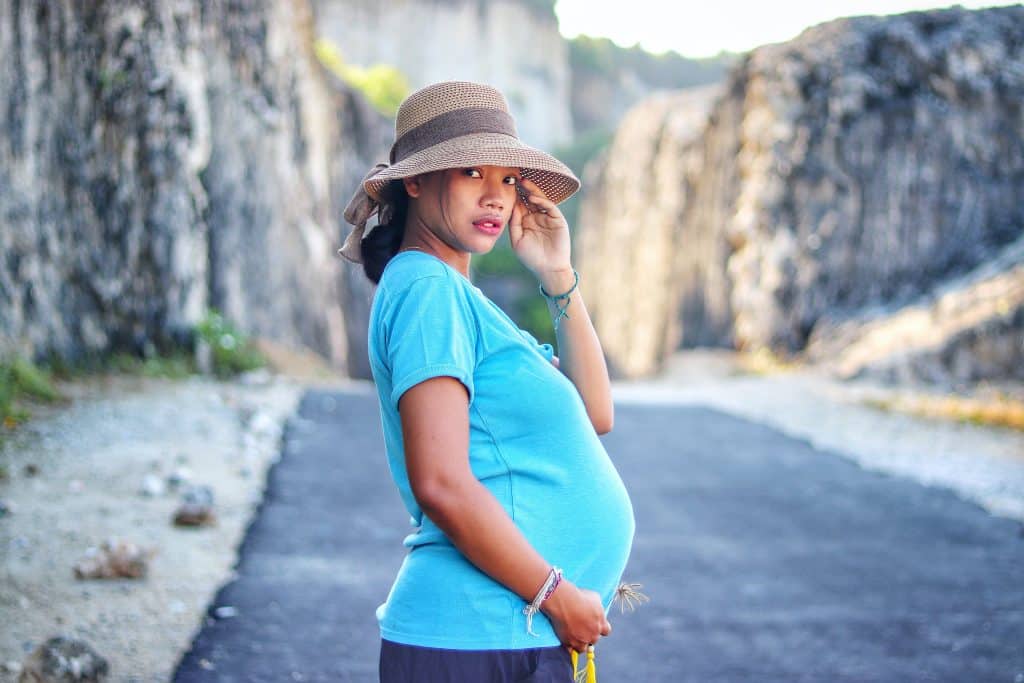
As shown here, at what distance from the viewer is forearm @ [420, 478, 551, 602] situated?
5.30ft

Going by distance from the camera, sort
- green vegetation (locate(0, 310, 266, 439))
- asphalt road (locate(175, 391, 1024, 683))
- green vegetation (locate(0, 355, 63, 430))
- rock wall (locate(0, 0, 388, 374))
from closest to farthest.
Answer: asphalt road (locate(175, 391, 1024, 683)) < green vegetation (locate(0, 355, 63, 430)) < green vegetation (locate(0, 310, 266, 439)) < rock wall (locate(0, 0, 388, 374))

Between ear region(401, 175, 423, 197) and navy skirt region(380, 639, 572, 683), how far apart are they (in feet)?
2.68

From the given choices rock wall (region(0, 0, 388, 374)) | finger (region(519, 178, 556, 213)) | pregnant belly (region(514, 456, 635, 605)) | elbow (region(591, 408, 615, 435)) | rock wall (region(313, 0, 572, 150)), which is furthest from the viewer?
rock wall (region(313, 0, 572, 150))

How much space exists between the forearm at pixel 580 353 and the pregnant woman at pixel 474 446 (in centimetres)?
27

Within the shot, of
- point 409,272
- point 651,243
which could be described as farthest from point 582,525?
point 651,243

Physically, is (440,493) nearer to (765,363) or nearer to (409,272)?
(409,272)

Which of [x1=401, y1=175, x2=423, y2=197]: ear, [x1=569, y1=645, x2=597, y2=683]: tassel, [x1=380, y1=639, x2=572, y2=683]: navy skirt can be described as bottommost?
[x1=569, y1=645, x2=597, y2=683]: tassel

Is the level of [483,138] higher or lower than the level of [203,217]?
higher

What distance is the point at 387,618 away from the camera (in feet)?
5.77

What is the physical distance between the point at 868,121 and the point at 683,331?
22.8 ft

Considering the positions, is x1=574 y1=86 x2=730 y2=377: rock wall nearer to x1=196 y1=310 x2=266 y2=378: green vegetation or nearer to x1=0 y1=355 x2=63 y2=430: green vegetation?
x1=196 y1=310 x2=266 y2=378: green vegetation

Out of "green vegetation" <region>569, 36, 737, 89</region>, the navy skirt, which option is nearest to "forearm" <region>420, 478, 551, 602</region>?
the navy skirt

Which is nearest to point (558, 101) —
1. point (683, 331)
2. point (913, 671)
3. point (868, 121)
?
point (683, 331)

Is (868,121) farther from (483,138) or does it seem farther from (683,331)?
(483,138)
